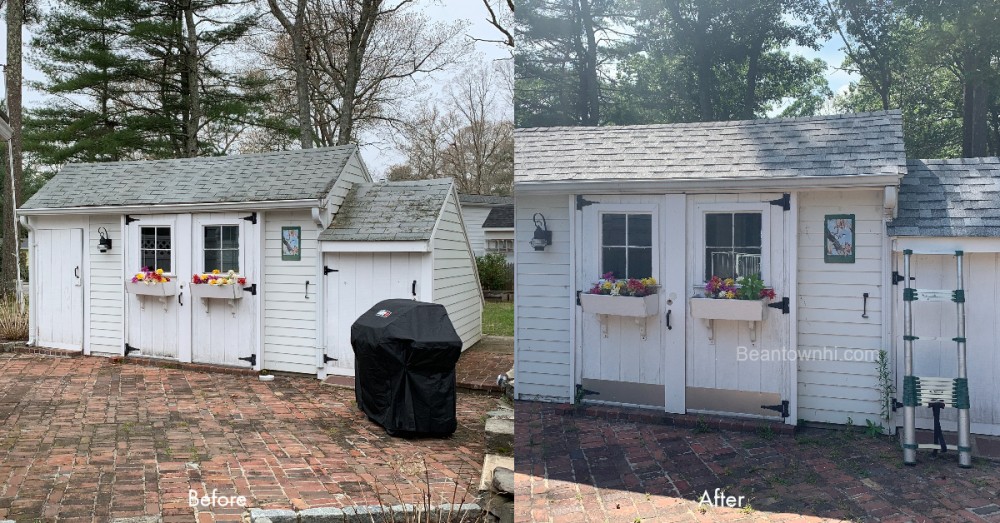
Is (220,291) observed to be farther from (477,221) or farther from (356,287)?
(477,221)

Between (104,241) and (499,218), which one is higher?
(499,218)

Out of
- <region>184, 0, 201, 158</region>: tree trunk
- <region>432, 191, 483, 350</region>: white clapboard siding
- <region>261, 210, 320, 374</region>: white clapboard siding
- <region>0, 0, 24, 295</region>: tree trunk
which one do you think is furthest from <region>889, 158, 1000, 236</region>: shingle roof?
<region>0, 0, 24, 295</region>: tree trunk

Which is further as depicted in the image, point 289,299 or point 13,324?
point 13,324

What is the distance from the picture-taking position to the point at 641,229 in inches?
46.9

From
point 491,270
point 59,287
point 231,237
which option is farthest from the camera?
point 491,270

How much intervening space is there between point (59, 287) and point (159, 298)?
1698 mm

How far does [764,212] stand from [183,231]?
277 inches

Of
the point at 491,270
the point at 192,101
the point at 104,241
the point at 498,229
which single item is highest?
the point at 192,101

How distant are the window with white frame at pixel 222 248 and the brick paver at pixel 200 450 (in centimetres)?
125

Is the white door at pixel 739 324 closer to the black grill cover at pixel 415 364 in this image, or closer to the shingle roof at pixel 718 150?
the shingle roof at pixel 718 150

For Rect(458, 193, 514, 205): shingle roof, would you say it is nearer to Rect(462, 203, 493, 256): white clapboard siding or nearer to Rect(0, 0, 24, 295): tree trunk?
Rect(462, 203, 493, 256): white clapboard siding

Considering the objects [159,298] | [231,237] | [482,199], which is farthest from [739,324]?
[482,199]

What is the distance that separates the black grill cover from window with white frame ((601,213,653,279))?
3135mm

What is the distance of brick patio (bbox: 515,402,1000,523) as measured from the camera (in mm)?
1130
